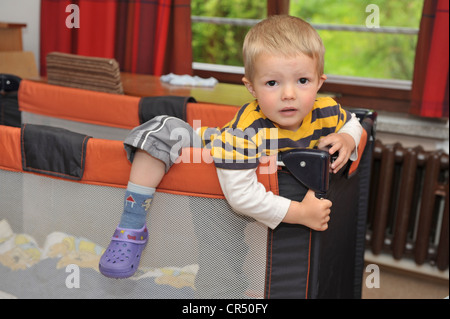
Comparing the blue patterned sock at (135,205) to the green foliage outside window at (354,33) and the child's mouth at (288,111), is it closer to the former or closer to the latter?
the child's mouth at (288,111)

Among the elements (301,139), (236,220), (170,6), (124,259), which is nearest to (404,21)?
(170,6)

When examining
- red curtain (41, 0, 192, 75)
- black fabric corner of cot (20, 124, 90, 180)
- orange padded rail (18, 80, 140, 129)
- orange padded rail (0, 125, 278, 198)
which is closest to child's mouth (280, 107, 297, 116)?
orange padded rail (0, 125, 278, 198)

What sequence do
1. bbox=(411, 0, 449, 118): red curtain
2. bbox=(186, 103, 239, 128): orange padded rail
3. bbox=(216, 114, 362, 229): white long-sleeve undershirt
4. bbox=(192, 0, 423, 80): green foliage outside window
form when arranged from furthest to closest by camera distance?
bbox=(192, 0, 423, 80): green foliage outside window < bbox=(411, 0, 449, 118): red curtain < bbox=(186, 103, 239, 128): orange padded rail < bbox=(216, 114, 362, 229): white long-sleeve undershirt

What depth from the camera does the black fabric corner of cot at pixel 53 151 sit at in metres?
0.93

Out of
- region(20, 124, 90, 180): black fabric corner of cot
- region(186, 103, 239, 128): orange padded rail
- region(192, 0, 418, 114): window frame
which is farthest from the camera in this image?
region(192, 0, 418, 114): window frame

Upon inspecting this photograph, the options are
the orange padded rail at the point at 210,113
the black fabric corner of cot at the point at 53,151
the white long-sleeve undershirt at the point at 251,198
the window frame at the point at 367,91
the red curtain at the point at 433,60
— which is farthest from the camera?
the window frame at the point at 367,91

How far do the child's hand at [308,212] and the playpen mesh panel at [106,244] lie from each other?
6cm

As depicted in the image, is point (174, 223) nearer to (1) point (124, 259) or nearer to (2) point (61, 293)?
(1) point (124, 259)

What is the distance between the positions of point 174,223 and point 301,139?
299mm

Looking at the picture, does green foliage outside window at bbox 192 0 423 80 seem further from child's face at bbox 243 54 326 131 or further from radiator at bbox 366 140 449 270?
child's face at bbox 243 54 326 131

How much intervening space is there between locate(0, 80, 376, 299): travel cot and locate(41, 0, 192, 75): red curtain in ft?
3.94

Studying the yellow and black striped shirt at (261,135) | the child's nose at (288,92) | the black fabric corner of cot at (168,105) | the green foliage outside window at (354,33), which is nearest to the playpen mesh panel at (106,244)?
the yellow and black striped shirt at (261,135)

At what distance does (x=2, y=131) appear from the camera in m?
0.97

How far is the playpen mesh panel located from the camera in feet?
2.93
